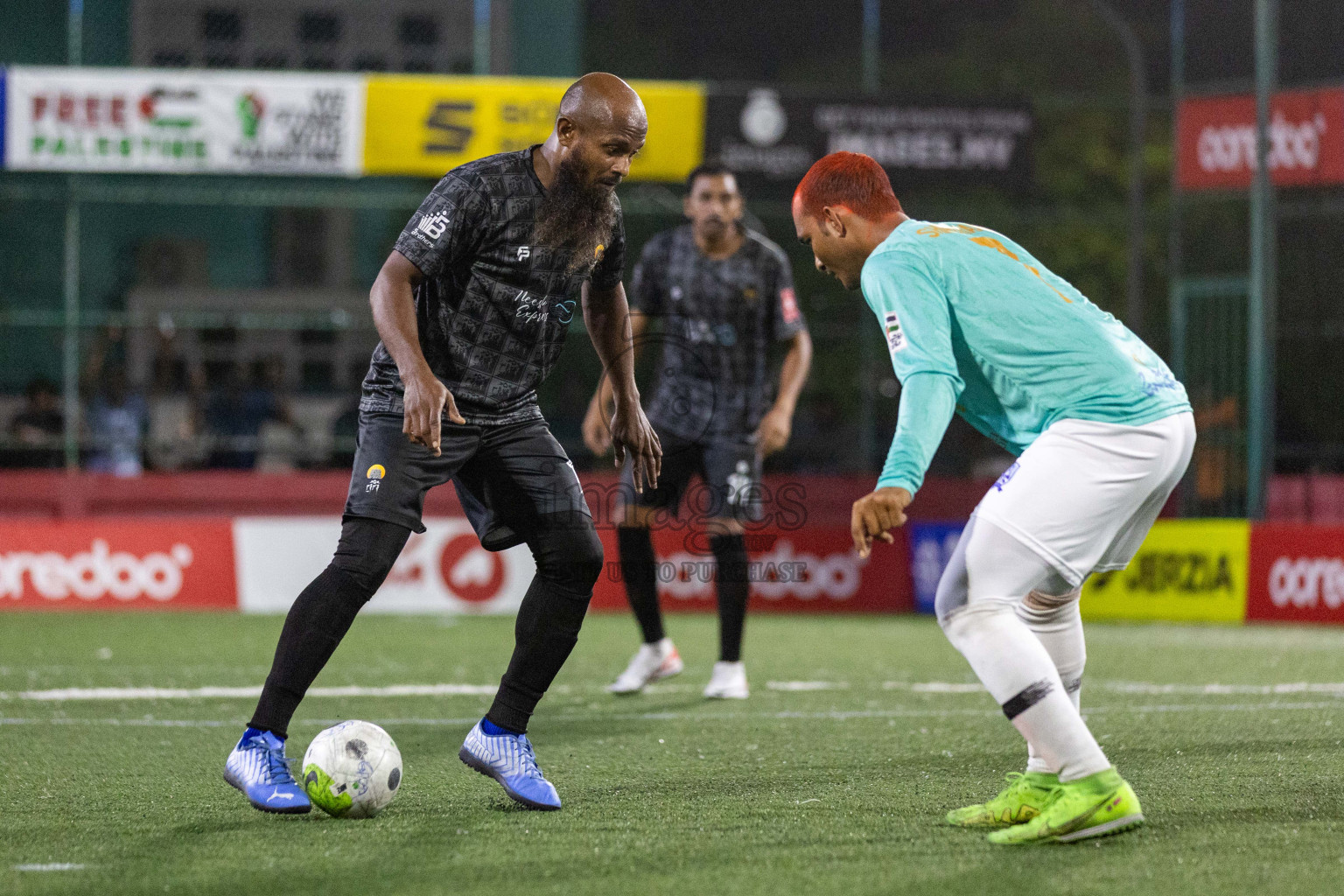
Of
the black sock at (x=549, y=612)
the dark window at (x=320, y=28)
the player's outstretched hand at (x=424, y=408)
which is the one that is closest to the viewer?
the player's outstretched hand at (x=424, y=408)

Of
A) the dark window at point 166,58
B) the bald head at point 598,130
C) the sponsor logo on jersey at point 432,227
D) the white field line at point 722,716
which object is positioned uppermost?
the dark window at point 166,58

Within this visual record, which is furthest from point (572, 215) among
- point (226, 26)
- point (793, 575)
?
point (226, 26)

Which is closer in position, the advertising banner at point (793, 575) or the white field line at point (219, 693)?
the white field line at point (219, 693)

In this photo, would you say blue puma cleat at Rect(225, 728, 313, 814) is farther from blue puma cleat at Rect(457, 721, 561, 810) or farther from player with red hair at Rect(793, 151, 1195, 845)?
player with red hair at Rect(793, 151, 1195, 845)

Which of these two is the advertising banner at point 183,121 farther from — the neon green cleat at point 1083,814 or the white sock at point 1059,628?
the neon green cleat at point 1083,814

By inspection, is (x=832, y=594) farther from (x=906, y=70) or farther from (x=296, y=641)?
(x=906, y=70)

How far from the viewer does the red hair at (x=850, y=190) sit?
13.6ft

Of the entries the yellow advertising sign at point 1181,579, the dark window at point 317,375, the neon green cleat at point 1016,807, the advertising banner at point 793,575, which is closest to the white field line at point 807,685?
the neon green cleat at point 1016,807

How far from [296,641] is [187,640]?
5861 mm

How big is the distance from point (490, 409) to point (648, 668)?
308 centimetres

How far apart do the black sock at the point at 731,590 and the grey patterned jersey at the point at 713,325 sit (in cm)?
53

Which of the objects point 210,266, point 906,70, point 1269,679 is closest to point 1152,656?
point 1269,679

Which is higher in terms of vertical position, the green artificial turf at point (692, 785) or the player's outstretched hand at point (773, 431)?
the player's outstretched hand at point (773, 431)

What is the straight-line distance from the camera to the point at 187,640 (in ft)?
32.0
